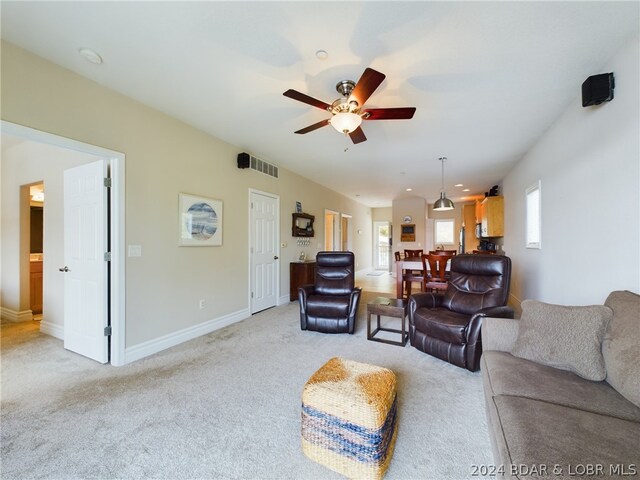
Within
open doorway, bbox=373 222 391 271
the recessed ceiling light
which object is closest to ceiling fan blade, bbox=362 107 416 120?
the recessed ceiling light

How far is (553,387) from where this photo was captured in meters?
1.36

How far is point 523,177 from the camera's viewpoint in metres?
4.37

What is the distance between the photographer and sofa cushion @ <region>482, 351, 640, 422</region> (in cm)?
122

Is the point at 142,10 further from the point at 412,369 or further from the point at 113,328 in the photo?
the point at 412,369

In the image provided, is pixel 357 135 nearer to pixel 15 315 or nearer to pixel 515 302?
pixel 515 302

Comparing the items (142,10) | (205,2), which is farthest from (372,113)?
(142,10)

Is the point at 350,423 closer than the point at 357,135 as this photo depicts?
Yes

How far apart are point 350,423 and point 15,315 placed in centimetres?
520

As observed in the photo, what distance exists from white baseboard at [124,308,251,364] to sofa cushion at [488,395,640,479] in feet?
10.1

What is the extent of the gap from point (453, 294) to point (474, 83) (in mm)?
2121

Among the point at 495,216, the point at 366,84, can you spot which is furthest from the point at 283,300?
the point at 495,216

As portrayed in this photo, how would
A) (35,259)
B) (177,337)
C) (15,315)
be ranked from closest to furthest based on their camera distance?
(177,337) → (15,315) → (35,259)

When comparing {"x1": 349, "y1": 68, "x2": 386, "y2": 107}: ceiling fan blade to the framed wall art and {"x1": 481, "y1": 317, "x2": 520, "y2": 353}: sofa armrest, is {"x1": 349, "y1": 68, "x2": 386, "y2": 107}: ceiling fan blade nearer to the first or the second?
{"x1": 481, "y1": 317, "x2": 520, "y2": 353}: sofa armrest

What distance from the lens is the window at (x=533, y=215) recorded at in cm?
370
